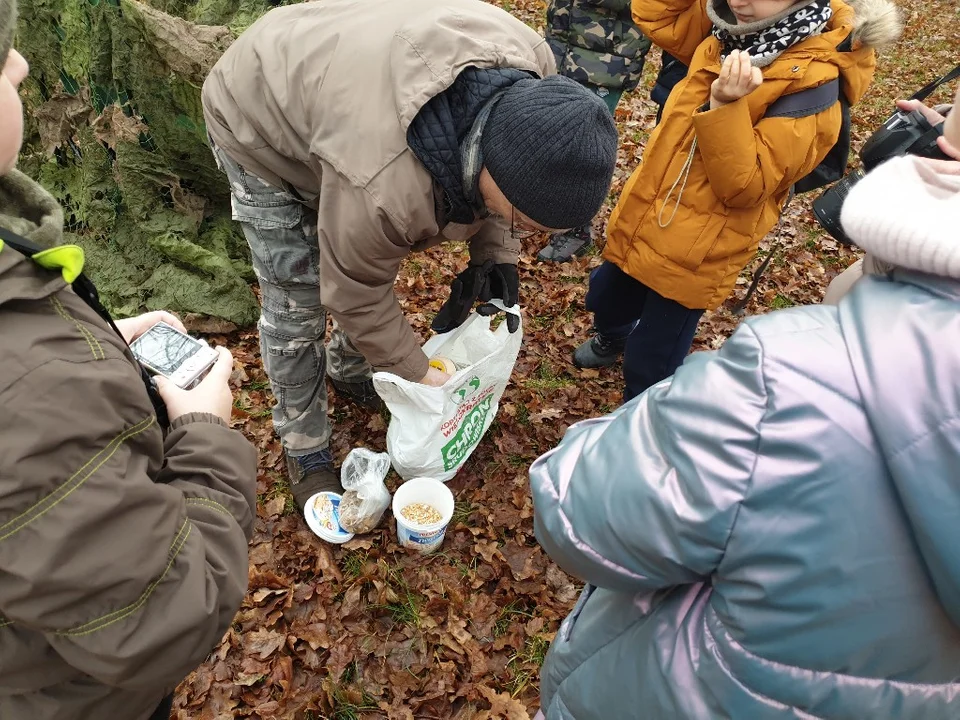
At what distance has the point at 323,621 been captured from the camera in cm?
293

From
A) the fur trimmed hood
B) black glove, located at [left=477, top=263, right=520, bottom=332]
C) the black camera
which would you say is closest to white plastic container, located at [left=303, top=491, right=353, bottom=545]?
black glove, located at [left=477, top=263, right=520, bottom=332]

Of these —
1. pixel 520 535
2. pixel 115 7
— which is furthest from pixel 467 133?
pixel 115 7

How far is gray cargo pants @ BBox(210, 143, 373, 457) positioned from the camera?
2.46 metres

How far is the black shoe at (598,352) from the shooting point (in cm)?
418

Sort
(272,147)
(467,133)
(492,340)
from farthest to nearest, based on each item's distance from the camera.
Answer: (492,340) < (272,147) < (467,133)

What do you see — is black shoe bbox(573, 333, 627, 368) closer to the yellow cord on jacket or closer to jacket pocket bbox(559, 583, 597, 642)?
the yellow cord on jacket

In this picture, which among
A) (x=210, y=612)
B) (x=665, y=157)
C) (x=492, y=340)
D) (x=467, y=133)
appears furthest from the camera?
(x=492, y=340)

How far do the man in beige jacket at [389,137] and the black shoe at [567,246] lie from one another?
8.63ft

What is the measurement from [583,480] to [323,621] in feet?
7.02

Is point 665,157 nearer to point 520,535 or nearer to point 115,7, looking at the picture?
point 520,535

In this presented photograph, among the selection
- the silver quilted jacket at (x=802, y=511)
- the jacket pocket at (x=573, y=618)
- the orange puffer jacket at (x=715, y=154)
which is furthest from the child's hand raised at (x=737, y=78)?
the jacket pocket at (x=573, y=618)

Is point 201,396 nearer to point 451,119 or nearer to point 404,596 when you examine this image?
point 451,119

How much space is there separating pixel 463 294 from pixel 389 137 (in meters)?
1.14

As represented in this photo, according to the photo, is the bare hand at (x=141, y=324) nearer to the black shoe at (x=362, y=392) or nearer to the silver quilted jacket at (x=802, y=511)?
the silver quilted jacket at (x=802, y=511)
